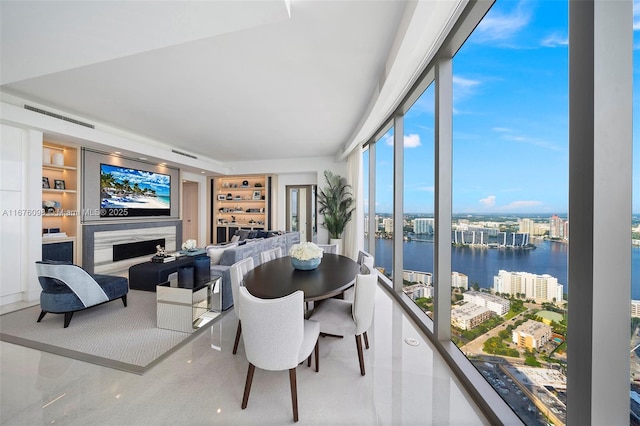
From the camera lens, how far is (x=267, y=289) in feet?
5.61

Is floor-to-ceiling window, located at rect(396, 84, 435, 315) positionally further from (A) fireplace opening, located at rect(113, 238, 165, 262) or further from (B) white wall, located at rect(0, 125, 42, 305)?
(A) fireplace opening, located at rect(113, 238, 165, 262)

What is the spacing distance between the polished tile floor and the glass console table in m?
0.37

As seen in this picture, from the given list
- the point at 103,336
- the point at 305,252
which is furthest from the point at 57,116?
the point at 305,252

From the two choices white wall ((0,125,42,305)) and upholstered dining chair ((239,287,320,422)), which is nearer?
upholstered dining chair ((239,287,320,422))

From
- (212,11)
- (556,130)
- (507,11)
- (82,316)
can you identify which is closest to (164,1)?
(212,11)

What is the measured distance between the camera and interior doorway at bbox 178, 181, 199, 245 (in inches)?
299

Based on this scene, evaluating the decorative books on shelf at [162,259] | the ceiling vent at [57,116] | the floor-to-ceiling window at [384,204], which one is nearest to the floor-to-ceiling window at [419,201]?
the floor-to-ceiling window at [384,204]

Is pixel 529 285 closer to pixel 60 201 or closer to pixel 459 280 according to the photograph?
pixel 459 280

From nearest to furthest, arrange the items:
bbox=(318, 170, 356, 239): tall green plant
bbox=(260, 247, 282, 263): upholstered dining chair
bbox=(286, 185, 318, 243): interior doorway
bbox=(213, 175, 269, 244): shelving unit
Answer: bbox=(260, 247, 282, 263): upholstered dining chair → bbox=(318, 170, 356, 239): tall green plant → bbox=(286, 185, 318, 243): interior doorway → bbox=(213, 175, 269, 244): shelving unit

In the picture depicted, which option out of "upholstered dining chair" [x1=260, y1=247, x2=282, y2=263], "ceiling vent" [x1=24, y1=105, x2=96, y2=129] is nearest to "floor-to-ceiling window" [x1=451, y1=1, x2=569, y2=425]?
"upholstered dining chair" [x1=260, y1=247, x2=282, y2=263]

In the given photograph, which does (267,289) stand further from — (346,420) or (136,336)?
(136,336)

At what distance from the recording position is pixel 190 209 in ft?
25.1

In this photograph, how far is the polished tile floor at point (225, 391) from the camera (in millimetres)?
1393

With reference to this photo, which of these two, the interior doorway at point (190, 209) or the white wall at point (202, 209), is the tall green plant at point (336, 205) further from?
the interior doorway at point (190, 209)
